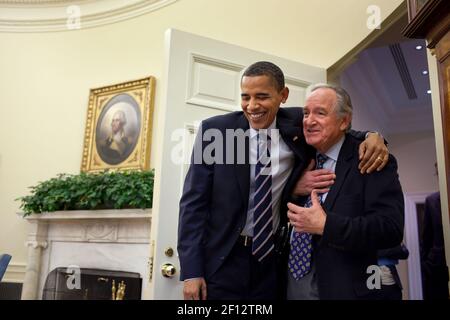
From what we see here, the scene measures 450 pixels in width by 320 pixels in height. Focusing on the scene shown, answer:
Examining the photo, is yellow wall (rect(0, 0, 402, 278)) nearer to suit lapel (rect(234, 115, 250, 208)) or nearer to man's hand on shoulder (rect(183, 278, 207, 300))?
suit lapel (rect(234, 115, 250, 208))

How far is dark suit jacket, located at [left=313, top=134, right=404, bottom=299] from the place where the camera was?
1294mm

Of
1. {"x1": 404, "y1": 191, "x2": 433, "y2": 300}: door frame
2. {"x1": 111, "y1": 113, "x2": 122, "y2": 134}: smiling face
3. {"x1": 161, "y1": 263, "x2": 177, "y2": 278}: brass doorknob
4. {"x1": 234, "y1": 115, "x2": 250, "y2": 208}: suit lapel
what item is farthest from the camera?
{"x1": 404, "y1": 191, "x2": 433, "y2": 300}: door frame

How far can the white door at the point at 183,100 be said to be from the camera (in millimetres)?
2154

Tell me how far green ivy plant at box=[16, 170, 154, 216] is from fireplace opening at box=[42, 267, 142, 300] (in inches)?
25.0

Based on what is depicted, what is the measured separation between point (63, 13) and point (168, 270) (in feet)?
14.3

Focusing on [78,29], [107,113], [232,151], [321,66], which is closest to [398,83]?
[321,66]

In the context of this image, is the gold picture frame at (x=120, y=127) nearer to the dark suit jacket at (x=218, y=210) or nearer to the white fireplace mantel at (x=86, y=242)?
the white fireplace mantel at (x=86, y=242)

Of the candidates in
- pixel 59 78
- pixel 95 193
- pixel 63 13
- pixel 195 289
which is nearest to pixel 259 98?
pixel 195 289

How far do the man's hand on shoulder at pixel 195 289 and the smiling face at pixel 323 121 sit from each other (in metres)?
0.66

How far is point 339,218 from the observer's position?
1.32 meters

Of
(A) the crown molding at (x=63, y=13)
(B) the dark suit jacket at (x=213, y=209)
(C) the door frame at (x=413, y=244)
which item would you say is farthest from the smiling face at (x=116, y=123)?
(C) the door frame at (x=413, y=244)

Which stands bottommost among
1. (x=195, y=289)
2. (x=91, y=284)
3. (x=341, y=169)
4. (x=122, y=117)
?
(x=91, y=284)

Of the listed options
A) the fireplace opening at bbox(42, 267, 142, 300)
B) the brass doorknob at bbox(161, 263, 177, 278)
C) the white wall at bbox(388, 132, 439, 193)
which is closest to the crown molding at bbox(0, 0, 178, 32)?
the fireplace opening at bbox(42, 267, 142, 300)

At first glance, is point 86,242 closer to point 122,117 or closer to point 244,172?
point 122,117
